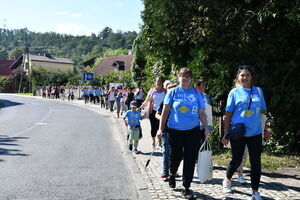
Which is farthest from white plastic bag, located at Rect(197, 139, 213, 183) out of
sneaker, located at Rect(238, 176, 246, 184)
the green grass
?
the green grass

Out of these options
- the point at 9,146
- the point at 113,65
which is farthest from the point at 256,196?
the point at 113,65

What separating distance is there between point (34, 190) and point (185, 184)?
7.50 ft

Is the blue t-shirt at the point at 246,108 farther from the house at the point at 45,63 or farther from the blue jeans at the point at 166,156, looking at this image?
the house at the point at 45,63

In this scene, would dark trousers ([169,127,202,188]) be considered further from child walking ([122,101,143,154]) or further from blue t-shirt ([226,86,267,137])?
child walking ([122,101,143,154])

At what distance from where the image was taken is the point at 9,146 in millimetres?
9594

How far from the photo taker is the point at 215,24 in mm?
8078

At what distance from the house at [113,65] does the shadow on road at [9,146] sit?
60.2m

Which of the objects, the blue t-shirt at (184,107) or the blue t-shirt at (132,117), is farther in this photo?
the blue t-shirt at (132,117)

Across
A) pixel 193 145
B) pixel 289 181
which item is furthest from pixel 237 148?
pixel 289 181

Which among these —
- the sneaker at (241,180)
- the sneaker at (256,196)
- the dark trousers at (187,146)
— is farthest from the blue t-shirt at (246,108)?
the sneaker at (241,180)

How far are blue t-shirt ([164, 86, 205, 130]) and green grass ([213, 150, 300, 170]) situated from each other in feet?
8.03

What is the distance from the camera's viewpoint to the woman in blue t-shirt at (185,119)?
487 cm

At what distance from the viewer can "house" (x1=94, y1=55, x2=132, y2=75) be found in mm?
72250

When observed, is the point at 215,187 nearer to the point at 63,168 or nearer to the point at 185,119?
the point at 185,119
